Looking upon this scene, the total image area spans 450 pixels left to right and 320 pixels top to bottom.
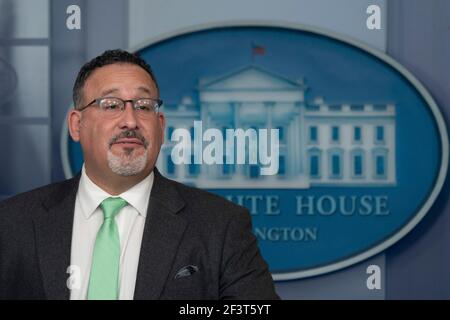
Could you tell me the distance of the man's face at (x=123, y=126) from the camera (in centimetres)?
170

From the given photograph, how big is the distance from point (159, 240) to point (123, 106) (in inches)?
12.1

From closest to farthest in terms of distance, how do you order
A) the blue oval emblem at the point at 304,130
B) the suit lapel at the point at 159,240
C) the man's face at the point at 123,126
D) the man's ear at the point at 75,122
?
1. the suit lapel at the point at 159,240
2. the man's face at the point at 123,126
3. the man's ear at the point at 75,122
4. the blue oval emblem at the point at 304,130

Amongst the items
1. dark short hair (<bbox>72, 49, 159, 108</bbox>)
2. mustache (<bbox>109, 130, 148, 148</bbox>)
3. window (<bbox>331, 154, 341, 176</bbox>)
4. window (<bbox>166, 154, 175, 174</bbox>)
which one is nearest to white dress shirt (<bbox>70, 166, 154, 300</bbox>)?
mustache (<bbox>109, 130, 148, 148</bbox>)

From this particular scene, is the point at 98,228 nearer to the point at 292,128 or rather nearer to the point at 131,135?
the point at 131,135

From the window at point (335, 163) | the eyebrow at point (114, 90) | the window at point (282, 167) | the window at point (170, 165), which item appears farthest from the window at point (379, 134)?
the eyebrow at point (114, 90)

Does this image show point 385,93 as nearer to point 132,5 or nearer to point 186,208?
point 132,5

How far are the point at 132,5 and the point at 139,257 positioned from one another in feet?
4.67

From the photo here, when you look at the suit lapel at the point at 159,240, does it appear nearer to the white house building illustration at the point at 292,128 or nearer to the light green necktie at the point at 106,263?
the light green necktie at the point at 106,263

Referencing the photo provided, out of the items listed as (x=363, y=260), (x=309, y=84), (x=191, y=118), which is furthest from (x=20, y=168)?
(x=363, y=260)

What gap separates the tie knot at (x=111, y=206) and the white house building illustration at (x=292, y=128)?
1.09 m

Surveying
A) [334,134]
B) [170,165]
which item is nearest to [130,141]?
[170,165]

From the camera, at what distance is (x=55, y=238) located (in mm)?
1650

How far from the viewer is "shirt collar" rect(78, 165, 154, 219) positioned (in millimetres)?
1714

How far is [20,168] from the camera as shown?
286 cm
